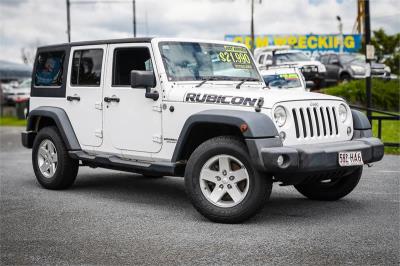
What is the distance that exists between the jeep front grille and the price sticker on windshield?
59.0 inches

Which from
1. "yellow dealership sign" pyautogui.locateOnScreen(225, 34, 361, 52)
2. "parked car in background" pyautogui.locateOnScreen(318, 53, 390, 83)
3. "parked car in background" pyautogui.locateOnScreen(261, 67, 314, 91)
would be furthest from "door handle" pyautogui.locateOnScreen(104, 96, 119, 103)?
"yellow dealership sign" pyautogui.locateOnScreen(225, 34, 361, 52)

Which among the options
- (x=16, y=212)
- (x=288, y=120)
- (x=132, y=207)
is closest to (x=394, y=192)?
(x=288, y=120)

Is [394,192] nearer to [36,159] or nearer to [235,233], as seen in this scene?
[235,233]

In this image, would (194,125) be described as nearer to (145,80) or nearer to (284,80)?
(145,80)

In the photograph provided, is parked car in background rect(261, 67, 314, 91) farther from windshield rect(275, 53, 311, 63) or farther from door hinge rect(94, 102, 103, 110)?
windshield rect(275, 53, 311, 63)

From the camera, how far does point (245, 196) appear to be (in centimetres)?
661

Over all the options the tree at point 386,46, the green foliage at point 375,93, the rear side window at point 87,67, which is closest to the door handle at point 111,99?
the rear side window at point 87,67

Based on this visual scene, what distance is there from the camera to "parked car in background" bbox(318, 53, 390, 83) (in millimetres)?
27969

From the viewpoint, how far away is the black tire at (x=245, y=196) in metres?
6.54

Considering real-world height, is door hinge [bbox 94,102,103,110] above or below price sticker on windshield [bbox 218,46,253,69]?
below

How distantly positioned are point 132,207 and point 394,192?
3.31 m

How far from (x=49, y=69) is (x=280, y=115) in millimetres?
4060

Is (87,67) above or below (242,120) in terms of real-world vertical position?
above

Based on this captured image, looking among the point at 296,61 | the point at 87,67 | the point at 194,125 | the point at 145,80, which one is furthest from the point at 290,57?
the point at 194,125
